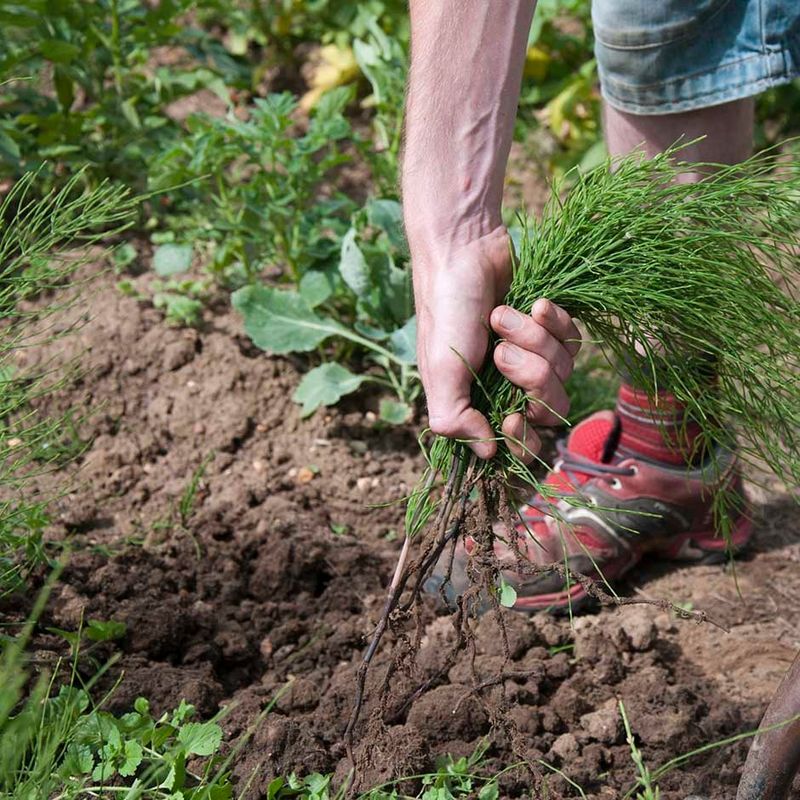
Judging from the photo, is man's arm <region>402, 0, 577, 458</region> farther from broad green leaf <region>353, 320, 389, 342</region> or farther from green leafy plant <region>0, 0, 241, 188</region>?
green leafy plant <region>0, 0, 241, 188</region>

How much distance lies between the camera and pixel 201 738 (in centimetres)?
161

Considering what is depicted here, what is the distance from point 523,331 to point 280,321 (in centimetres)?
122

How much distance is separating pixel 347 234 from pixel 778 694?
1.58 meters

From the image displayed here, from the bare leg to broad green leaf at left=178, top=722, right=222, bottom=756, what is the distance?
1.37 meters

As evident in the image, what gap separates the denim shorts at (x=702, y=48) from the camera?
6.79 feet

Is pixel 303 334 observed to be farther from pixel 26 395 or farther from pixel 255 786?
pixel 255 786

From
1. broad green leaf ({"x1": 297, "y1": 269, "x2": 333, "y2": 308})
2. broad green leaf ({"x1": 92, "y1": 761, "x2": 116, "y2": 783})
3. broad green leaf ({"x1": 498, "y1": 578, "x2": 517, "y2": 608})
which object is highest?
broad green leaf ({"x1": 498, "y1": 578, "x2": 517, "y2": 608})

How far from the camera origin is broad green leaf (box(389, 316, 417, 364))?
2.57 m

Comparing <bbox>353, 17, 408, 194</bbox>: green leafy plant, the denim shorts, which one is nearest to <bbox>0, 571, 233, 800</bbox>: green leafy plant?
the denim shorts

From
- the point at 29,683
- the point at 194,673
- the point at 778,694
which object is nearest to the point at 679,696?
the point at 778,694

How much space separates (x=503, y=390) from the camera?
167 cm

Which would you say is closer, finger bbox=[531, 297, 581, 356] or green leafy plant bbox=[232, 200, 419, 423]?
finger bbox=[531, 297, 581, 356]

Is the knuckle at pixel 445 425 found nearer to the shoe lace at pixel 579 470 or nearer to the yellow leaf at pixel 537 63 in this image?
the shoe lace at pixel 579 470

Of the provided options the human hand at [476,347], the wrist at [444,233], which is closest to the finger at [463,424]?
the human hand at [476,347]
